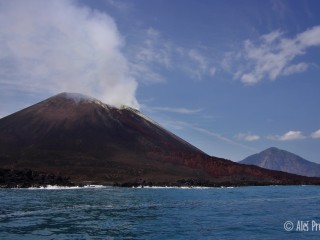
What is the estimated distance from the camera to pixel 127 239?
88.0 ft

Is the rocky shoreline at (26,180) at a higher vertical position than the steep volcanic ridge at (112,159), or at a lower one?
lower

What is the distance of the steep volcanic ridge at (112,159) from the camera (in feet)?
464

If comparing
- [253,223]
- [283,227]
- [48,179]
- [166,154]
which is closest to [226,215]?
[253,223]

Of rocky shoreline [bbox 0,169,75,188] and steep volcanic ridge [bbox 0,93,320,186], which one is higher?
steep volcanic ridge [bbox 0,93,320,186]

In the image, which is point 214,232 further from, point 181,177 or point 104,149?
point 104,149

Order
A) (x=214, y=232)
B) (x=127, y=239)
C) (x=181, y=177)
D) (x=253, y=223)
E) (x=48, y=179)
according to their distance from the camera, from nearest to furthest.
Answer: (x=127, y=239) → (x=214, y=232) → (x=253, y=223) → (x=48, y=179) → (x=181, y=177)

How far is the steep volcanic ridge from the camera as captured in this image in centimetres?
14138

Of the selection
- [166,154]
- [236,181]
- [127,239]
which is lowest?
[127,239]

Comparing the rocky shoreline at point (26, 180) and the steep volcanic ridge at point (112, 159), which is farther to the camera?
the steep volcanic ridge at point (112, 159)

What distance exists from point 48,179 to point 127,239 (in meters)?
92.9

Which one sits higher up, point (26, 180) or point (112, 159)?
point (112, 159)

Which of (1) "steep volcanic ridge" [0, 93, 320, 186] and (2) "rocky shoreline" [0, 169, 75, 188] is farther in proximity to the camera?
(1) "steep volcanic ridge" [0, 93, 320, 186]

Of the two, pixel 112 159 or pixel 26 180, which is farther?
pixel 112 159

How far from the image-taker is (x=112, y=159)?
6422 inches
